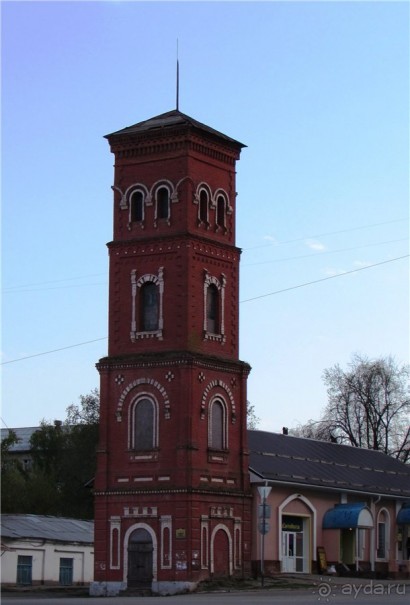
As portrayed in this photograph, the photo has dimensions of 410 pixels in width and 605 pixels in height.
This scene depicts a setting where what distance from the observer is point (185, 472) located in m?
54.6

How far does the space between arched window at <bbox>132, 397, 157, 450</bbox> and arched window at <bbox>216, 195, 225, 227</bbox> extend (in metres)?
9.08

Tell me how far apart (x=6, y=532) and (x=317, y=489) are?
15076mm

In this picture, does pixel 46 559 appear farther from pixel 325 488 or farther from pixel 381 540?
pixel 381 540

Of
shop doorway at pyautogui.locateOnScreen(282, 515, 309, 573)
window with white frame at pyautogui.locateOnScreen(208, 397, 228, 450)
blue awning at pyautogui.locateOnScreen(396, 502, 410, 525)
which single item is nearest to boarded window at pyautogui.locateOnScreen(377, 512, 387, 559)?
blue awning at pyautogui.locateOnScreen(396, 502, 410, 525)

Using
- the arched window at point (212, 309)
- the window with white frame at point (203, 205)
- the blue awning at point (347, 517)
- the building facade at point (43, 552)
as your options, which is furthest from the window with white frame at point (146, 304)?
the blue awning at point (347, 517)

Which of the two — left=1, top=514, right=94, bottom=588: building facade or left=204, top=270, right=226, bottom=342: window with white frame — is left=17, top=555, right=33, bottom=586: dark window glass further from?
left=204, top=270, right=226, bottom=342: window with white frame

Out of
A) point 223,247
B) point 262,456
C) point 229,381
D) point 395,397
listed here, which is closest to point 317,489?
point 262,456

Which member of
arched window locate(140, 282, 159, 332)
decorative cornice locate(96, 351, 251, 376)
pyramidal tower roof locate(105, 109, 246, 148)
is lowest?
decorative cornice locate(96, 351, 251, 376)

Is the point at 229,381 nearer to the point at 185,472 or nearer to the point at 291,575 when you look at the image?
the point at 185,472

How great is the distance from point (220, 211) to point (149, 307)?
19.2ft

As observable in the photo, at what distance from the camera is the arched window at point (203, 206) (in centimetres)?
5862

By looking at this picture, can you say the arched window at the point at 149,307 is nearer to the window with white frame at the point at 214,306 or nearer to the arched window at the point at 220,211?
the window with white frame at the point at 214,306

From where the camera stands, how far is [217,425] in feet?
189

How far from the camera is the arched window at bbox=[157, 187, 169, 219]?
191 ft
